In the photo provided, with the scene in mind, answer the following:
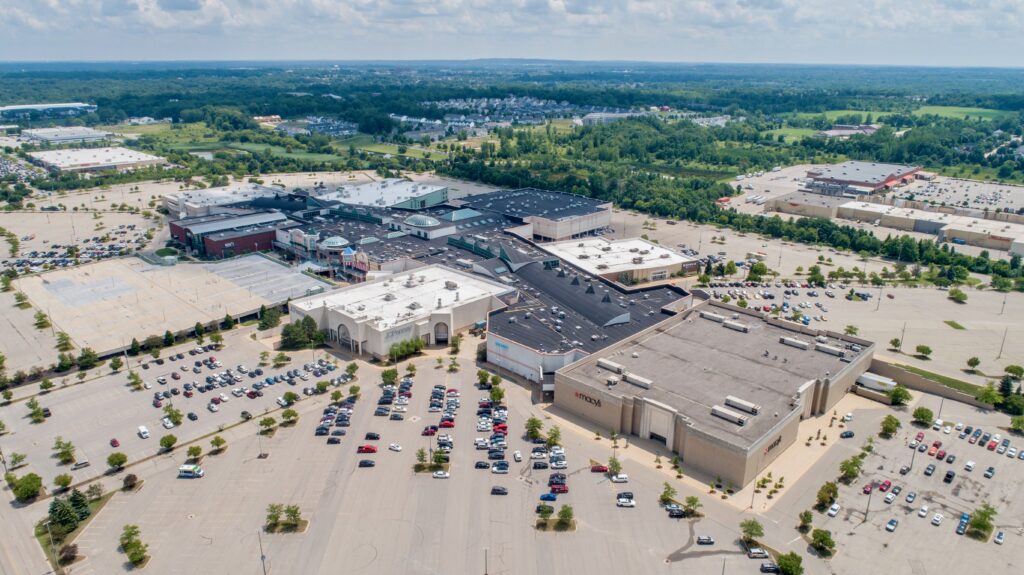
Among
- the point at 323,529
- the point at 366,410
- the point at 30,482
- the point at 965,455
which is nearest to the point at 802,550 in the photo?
the point at 965,455

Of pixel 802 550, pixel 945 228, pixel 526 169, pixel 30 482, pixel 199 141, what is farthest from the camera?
pixel 199 141

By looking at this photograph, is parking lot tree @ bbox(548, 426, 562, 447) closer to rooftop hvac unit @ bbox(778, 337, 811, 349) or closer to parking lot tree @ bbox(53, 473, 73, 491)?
rooftop hvac unit @ bbox(778, 337, 811, 349)

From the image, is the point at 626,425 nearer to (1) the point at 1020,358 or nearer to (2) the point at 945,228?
(1) the point at 1020,358

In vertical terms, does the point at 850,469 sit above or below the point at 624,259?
below

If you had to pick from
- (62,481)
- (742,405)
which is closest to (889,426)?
(742,405)

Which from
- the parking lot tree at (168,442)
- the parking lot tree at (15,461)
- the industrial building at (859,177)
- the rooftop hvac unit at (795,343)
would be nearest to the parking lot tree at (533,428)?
the rooftop hvac unit at (795,343)

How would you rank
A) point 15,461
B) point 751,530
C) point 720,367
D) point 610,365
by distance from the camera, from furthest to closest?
1. point 720,367
2. point 610,365
3. point 15,461
4. point 751,530

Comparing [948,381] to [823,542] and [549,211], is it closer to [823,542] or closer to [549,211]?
[823,542]

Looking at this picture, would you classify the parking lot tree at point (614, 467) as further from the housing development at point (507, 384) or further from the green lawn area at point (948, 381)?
the green lawn area at point (948, 381)
